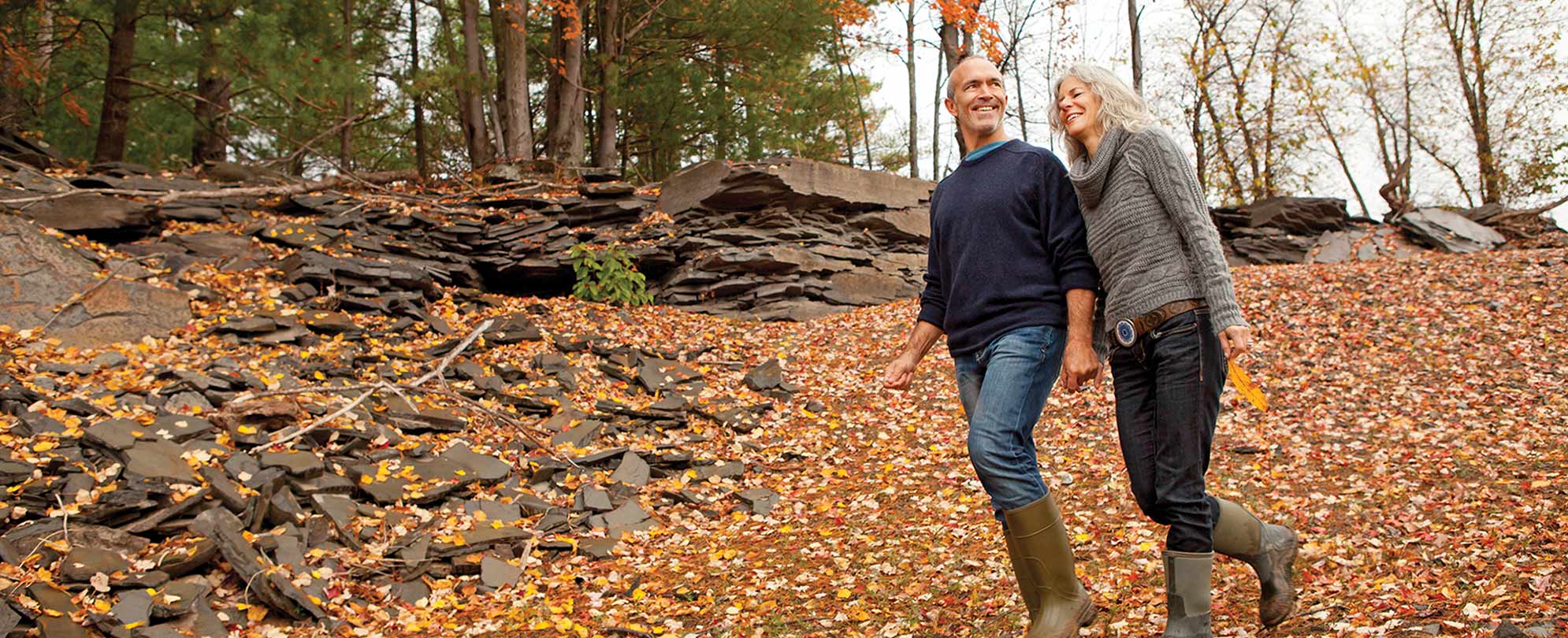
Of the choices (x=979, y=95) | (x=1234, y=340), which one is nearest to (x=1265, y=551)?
(x=1234, y=340)

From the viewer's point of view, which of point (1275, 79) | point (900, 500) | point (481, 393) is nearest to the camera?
point (900, 500)

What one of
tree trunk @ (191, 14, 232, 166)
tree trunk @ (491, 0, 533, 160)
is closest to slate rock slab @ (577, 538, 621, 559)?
tree trunk @ (191, 14, 232, 166)

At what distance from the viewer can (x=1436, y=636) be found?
9.55 ft

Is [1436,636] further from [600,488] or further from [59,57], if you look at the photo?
[59,57]

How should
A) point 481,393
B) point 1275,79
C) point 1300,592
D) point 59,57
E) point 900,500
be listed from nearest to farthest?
point 1300,592 → point 900,500 → point 481,393 → point 59,57 → point 1275,79

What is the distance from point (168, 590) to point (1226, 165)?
24179 millimetres

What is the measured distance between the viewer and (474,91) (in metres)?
13.6

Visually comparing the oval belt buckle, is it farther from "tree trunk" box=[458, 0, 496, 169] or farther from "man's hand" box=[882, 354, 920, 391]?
"tree trunk" box=[458, 0, 496, 169]

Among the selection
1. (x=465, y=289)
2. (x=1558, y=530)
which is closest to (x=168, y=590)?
(x=1558, y=530)

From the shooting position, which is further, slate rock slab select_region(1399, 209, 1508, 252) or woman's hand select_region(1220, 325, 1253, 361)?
slate rock slab select_region(1399, 209, 1508, 252)

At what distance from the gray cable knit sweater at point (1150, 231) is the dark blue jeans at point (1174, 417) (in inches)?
3.3

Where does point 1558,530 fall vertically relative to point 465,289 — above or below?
below

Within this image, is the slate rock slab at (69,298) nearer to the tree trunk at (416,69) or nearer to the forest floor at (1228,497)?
the forest floor at (1228,497)

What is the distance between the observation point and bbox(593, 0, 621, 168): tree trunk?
1503 cm
